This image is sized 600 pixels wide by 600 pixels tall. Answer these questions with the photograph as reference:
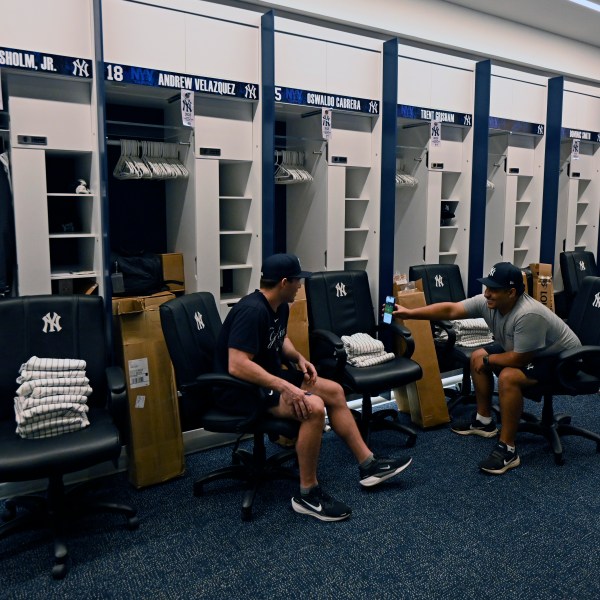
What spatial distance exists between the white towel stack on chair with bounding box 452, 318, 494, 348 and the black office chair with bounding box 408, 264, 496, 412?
2.4 inches

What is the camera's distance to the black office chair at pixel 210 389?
111 inches

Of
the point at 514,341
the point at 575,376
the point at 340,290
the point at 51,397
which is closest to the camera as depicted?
the point at 51,397

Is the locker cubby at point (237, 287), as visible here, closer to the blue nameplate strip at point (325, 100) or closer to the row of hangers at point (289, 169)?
the row of hangers at point (289, 169)

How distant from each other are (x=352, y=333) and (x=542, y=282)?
231 cm

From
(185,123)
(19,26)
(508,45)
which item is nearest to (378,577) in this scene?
(185,123)

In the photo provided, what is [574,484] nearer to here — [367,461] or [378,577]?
[367,461]

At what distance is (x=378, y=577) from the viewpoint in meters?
2.38

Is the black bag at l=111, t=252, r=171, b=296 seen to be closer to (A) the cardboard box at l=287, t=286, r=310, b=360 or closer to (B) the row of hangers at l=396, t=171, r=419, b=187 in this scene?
(A) the cardboard box at l=287, t=286, r=310, b=360

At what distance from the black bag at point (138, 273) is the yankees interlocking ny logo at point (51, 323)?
0.60 m

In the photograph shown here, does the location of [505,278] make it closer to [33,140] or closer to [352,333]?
[352,333]

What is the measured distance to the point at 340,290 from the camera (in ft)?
13.2

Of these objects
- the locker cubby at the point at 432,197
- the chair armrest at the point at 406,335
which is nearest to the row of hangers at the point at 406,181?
the locker cubby at the point at 432,197

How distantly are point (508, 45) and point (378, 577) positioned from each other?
5.04 meters

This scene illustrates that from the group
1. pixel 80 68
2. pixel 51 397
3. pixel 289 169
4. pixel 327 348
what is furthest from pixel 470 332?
pixel 80 68
